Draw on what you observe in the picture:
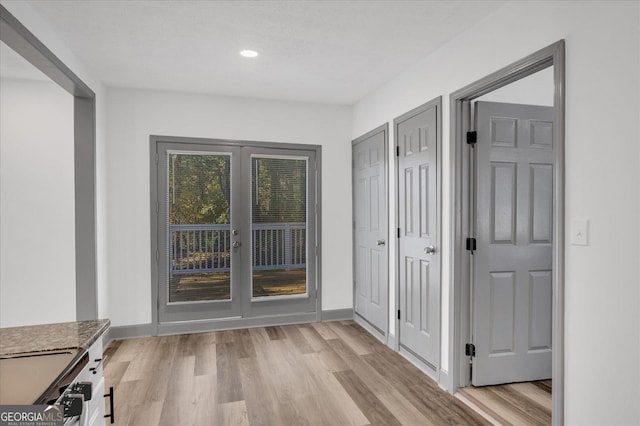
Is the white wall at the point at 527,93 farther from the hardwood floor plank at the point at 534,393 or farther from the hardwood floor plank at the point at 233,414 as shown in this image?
the hardwood floor plank at the point at 233,414

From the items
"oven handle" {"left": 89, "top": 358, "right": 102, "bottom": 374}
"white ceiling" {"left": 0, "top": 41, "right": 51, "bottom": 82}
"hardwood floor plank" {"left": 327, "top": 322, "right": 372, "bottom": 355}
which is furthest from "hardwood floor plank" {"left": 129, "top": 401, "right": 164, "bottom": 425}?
"white ceiling" {"left": 0, "top": 41, "right": 51, "bottom": 82}

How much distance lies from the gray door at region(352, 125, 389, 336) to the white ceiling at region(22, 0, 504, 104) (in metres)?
0.74

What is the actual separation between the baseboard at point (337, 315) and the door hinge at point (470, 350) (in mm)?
2019

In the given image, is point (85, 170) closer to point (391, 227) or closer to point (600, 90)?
point (391, 227)

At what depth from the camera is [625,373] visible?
5.24ft

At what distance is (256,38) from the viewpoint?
110 inches

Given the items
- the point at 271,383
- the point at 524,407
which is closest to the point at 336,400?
the point at 271,383

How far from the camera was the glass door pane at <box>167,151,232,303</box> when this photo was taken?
4090 mm

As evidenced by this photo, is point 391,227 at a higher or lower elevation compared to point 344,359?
higher

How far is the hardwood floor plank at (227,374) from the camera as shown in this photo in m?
2.69

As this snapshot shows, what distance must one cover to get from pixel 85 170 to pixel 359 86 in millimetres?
2690

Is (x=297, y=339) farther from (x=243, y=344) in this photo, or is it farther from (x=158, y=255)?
(x=158, y=255)

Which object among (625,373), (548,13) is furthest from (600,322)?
(548,13)

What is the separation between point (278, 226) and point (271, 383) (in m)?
1.91
